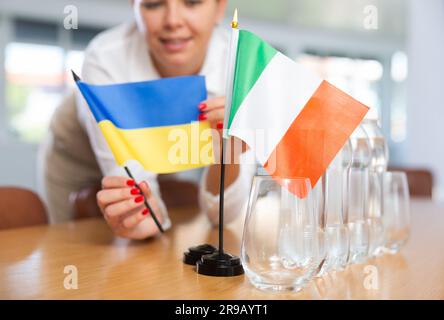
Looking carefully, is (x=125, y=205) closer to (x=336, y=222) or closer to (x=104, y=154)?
(x=104, y=154)

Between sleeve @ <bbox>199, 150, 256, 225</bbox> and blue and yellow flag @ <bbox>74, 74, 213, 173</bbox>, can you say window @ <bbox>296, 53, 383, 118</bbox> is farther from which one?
blue and yellow flag @ <bbox>74, 74, 213, 173</bbox>

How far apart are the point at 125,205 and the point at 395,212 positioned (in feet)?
1.65

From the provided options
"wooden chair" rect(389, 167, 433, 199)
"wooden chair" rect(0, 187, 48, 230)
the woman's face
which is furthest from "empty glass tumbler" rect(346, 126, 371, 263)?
"wooden chair" rect(389, 167, 433, 199)

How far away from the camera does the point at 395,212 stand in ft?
3.55

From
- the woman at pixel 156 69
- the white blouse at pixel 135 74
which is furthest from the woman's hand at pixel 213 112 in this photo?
the white blouse at pixel 135 74

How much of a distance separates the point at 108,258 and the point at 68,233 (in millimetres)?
316

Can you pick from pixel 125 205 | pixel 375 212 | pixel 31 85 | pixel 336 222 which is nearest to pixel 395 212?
pixel 375 212

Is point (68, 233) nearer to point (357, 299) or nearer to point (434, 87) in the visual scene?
point (357, 299)

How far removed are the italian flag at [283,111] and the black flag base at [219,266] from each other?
0.16 m

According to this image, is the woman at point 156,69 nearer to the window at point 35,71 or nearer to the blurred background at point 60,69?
the blurred background at point 60,69

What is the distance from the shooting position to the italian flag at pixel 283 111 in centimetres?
78

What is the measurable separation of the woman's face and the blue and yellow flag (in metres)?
0.29

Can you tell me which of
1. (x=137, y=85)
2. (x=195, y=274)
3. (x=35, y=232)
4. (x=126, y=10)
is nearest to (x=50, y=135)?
(x=35, y=232)

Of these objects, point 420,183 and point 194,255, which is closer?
point 194,255
